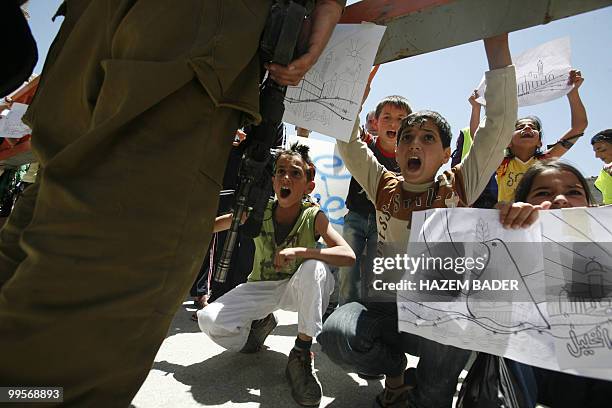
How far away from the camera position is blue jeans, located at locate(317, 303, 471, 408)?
1.13 meters

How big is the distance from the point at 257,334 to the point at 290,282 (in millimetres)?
323

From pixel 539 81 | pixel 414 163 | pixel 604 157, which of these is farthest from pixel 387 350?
pixel 604 157

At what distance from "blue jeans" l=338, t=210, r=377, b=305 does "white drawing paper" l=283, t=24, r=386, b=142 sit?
1.21m

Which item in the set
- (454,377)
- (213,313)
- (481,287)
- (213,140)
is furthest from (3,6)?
(454,377)

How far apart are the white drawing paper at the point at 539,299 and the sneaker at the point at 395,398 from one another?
0.41 m

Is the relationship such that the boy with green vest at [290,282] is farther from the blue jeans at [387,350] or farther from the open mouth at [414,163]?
the open mouth at [414,163]

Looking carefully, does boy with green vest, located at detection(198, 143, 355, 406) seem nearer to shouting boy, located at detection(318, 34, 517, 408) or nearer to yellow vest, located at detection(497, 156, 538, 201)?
shouting boy, located at detection(318, 34, 517, 408)

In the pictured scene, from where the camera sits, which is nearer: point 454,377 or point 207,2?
point 207,2

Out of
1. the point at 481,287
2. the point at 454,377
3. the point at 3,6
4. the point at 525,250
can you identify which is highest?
the point at 3,6

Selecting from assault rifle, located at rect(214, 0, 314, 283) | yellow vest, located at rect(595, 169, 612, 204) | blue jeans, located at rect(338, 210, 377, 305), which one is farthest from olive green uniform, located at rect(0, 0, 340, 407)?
yellow vest, located at rect(595, 169, 612, 204)

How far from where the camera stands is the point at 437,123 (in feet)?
5.18

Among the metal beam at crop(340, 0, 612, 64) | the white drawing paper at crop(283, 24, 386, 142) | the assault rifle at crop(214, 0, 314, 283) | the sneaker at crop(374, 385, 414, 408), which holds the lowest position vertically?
the sneaker at crop(374, 385, 414, 408)

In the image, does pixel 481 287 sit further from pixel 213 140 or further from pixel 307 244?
pixel 307 244

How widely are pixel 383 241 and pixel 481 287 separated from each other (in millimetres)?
618
